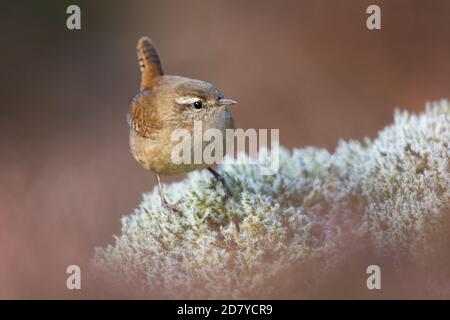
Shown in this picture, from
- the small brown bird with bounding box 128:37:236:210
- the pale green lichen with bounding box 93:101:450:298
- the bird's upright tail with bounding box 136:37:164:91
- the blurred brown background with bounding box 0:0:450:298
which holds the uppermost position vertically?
the blurred brown background with bounding box 0:0:450:298

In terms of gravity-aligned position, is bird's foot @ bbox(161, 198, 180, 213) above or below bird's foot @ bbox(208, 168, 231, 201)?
below

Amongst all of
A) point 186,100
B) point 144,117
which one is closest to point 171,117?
point 186,100

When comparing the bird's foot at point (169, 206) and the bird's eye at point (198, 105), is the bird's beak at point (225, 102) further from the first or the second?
the bird's foot at point (169, 206)

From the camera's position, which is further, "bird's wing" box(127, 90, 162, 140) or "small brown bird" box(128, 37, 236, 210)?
"bird's wing" box(127, 90, 162, 140)

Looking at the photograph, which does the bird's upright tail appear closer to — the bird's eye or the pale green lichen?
the bird's eye

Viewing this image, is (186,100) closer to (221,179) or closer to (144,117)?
(144,117)

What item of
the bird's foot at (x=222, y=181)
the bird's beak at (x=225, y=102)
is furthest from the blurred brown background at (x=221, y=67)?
the bird's beak at (x=225, y=102)

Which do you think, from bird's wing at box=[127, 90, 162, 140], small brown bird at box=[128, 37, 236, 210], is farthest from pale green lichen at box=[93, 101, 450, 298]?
bird's wing at box=[127, 90, 162, 140]
